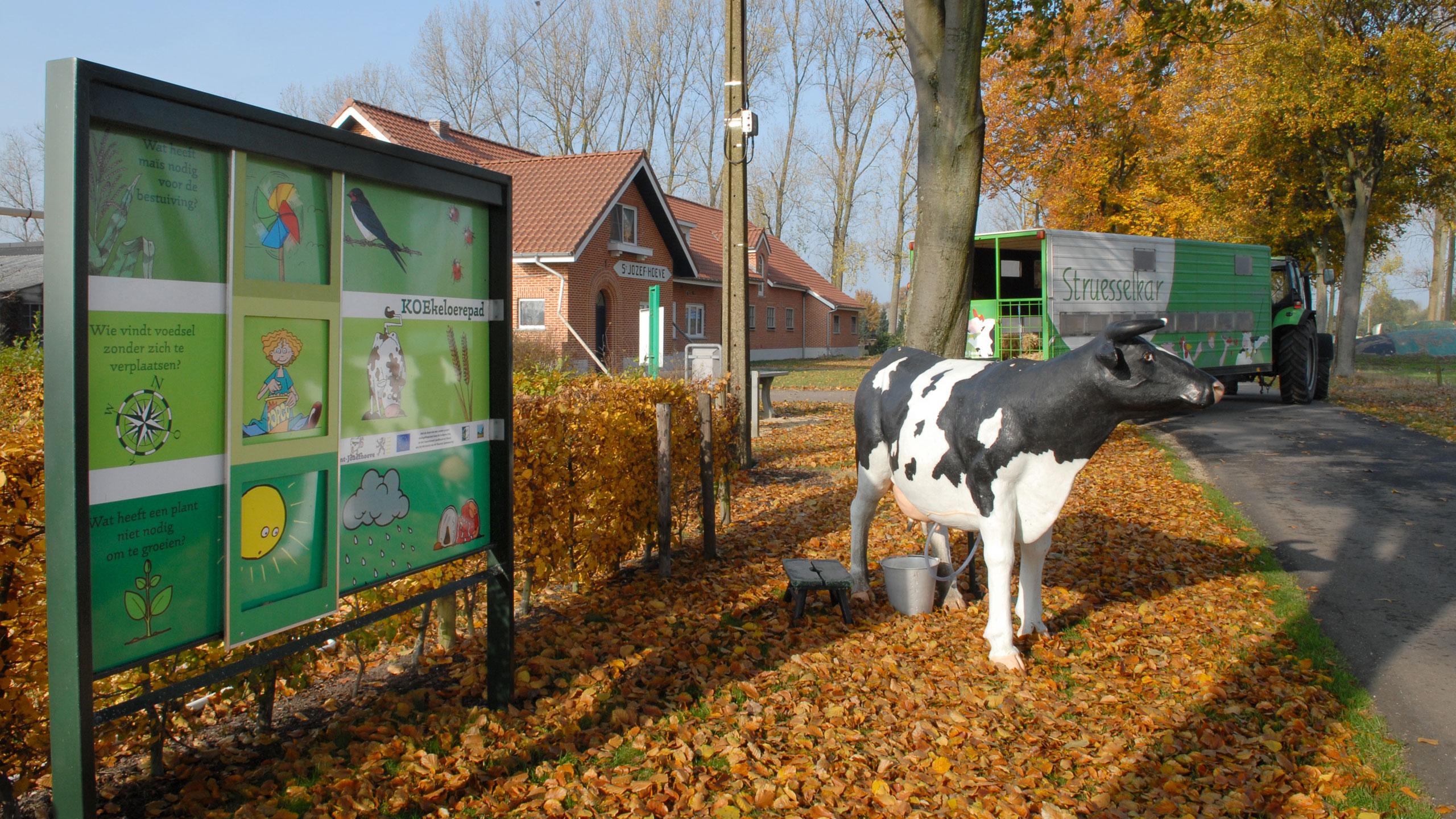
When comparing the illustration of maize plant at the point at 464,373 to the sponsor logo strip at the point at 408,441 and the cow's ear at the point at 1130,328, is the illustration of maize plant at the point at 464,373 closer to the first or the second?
the sponsor logo strip at the point at 408,441

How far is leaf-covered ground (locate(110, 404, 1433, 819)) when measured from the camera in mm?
3629

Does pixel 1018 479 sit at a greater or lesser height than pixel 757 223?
lesser

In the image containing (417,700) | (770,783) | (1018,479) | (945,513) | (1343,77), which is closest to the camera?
(770,783)

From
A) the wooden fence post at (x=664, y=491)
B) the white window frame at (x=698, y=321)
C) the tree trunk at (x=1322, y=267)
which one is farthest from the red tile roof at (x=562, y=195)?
the tree trunk at (x=1322, y=267)

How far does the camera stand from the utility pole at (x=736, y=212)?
10500 millimetres

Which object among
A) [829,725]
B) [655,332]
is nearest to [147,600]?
[829,725]

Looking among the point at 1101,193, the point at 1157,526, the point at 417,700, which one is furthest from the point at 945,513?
the point at 1101,193

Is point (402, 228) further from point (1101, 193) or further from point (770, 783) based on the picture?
point (1101, 193)

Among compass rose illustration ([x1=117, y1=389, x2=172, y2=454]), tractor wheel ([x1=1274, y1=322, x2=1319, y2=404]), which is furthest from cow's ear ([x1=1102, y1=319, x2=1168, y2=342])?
tractor wheel ([x1=1274, y1=322, x2=1319, y2=404])

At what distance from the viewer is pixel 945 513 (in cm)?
527

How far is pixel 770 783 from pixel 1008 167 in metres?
34.4

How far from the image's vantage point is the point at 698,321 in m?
34.9

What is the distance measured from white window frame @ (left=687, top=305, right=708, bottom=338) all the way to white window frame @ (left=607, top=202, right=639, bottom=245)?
5434 mm

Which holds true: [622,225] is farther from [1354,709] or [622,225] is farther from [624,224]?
[1354,709]
